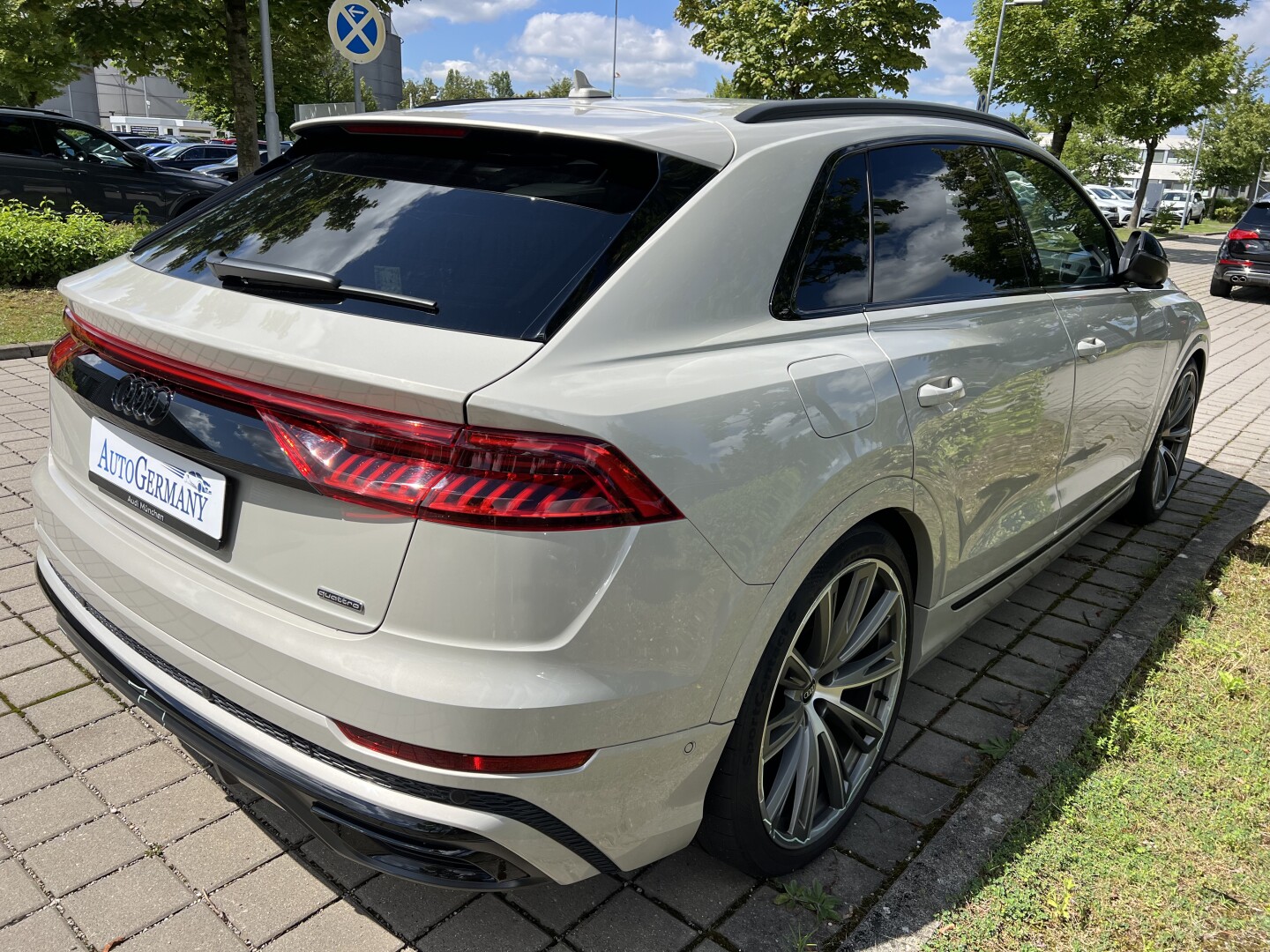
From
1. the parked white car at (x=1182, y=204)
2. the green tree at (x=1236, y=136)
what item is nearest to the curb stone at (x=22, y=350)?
the parked white car at (x=1182, y=204)

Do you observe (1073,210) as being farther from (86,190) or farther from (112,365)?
(86,190)

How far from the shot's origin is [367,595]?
1760 millimetres

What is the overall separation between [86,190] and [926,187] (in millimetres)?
12950

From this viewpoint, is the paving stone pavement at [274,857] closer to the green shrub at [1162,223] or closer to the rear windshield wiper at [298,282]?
the rear windshield wiper at [298,282]

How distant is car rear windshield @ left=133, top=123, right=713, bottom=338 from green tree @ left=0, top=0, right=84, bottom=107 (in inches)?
445

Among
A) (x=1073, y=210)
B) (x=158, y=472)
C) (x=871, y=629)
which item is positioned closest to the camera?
(x=158, y=472)

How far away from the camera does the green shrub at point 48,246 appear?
930 cm

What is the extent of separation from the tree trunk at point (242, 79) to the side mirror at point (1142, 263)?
10708mm

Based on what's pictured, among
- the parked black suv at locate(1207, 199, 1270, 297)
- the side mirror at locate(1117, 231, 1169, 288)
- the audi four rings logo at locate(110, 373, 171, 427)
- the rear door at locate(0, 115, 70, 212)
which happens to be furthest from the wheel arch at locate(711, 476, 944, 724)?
the parked black suv at locate(1207, 199, 1270, 297)

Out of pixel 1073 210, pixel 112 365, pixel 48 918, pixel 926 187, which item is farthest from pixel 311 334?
pixel 1073 210

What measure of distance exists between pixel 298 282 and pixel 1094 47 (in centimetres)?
2351

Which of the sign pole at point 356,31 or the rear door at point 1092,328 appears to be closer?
the rear door at point 1092,328

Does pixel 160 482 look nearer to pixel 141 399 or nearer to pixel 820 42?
pixel 141 399

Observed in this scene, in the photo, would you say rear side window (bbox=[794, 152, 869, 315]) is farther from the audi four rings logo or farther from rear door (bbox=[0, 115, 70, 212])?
rear door (bbox=[0, 115, 70, 212])
